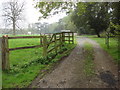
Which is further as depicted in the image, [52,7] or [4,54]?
[52,7]

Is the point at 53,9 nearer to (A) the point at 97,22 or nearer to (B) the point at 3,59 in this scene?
(B) the point at 3,59

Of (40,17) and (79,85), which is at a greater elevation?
(40,17)

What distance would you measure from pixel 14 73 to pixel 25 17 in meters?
13.8

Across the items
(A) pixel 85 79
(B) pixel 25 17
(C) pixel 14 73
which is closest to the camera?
(A) pixel 85 79

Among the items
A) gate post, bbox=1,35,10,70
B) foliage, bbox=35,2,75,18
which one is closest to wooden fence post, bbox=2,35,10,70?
gate post, bbox=1,35,10,70

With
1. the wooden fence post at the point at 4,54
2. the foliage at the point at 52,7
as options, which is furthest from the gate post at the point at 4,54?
the foliage at the point at 52,7

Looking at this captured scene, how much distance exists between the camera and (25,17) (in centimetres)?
1678

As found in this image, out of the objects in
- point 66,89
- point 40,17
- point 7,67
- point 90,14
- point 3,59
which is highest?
point 90,14

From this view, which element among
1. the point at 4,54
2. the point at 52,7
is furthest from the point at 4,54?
A: the point at 52,7

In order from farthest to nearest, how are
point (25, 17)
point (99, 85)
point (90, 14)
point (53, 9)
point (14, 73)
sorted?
point (90, 14) < point (25, 17) < point (53, 9) < point (14, 73) < point (99, 85)

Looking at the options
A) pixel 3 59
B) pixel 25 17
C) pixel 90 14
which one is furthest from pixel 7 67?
Result: pixel 90 14

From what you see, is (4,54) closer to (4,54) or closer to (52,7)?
(4,54)

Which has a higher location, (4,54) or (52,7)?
(52,7)

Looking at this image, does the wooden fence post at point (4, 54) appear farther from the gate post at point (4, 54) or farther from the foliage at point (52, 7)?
the foliage at point (52, 7)
